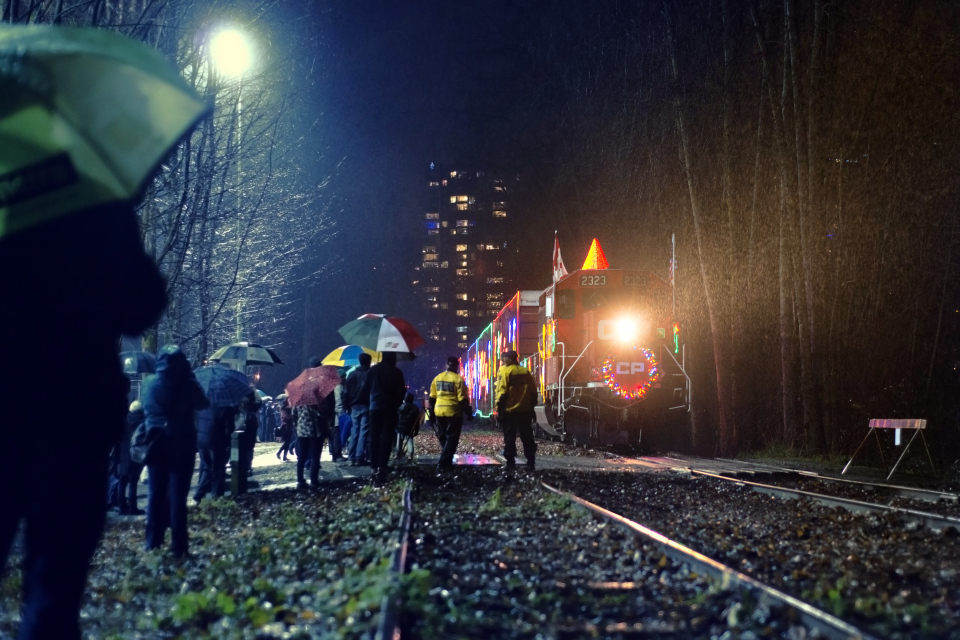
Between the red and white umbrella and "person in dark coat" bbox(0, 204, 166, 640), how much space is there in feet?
44.0

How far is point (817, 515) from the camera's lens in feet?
29.6

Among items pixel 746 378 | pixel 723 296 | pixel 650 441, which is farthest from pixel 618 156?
pixel 650 441

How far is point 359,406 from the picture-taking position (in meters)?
15.4

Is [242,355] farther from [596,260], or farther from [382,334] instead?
[596,260]

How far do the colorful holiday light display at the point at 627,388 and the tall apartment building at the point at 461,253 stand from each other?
138266 millimetres

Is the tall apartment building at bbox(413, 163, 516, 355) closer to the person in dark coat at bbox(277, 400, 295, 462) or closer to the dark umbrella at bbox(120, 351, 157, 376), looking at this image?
the person in dark coat at bbox(277, 400, 295, 462)

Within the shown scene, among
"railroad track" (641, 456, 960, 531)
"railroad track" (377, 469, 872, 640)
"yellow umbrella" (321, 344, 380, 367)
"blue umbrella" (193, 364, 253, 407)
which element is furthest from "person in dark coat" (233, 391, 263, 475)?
"railroad track" (641, 456, 960, 531)

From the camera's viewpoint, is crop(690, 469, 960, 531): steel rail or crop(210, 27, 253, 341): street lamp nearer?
crop(690, 469, 960, 531): steel rail

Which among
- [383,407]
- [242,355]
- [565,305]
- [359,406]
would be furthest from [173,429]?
[565,305]

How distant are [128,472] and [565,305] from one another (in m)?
10.7

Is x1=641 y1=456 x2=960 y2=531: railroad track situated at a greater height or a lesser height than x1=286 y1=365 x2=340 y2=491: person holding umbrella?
lesser

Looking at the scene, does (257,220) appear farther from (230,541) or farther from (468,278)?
(468,278)

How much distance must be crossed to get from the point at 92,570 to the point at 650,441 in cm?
1565

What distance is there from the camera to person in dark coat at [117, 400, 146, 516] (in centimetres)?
1052
